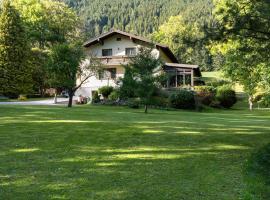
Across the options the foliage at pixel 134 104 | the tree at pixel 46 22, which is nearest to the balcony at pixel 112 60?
the foliage at pixel 134 104

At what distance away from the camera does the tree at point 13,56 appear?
4588cm

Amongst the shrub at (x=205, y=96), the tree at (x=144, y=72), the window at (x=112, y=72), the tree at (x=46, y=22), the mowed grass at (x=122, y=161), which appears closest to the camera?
the mowed grass at (x=122, y=161)

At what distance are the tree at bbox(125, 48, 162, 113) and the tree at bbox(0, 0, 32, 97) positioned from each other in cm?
2220

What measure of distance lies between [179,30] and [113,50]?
4064 cm

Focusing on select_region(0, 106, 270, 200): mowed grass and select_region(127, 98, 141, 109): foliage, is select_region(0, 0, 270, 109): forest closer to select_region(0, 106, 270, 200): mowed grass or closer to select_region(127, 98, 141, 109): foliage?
select_region(0, 106, 270, 200): mowed grass

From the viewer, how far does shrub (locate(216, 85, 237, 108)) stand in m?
44.4

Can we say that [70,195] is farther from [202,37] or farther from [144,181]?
[202,37]

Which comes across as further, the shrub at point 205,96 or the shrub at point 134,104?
the shrub at point 205,96

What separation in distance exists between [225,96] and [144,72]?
62.6ft

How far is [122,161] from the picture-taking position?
10555mm

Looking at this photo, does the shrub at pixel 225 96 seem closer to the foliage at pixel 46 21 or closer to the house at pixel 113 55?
the house at pixel 113 55

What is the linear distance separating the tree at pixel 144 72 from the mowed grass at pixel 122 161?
11.3m

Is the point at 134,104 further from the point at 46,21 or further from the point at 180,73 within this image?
the point at 46,21

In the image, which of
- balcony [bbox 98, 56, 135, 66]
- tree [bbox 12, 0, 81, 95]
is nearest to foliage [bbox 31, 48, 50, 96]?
balcony [bbox 98, 56, 135, 66]
